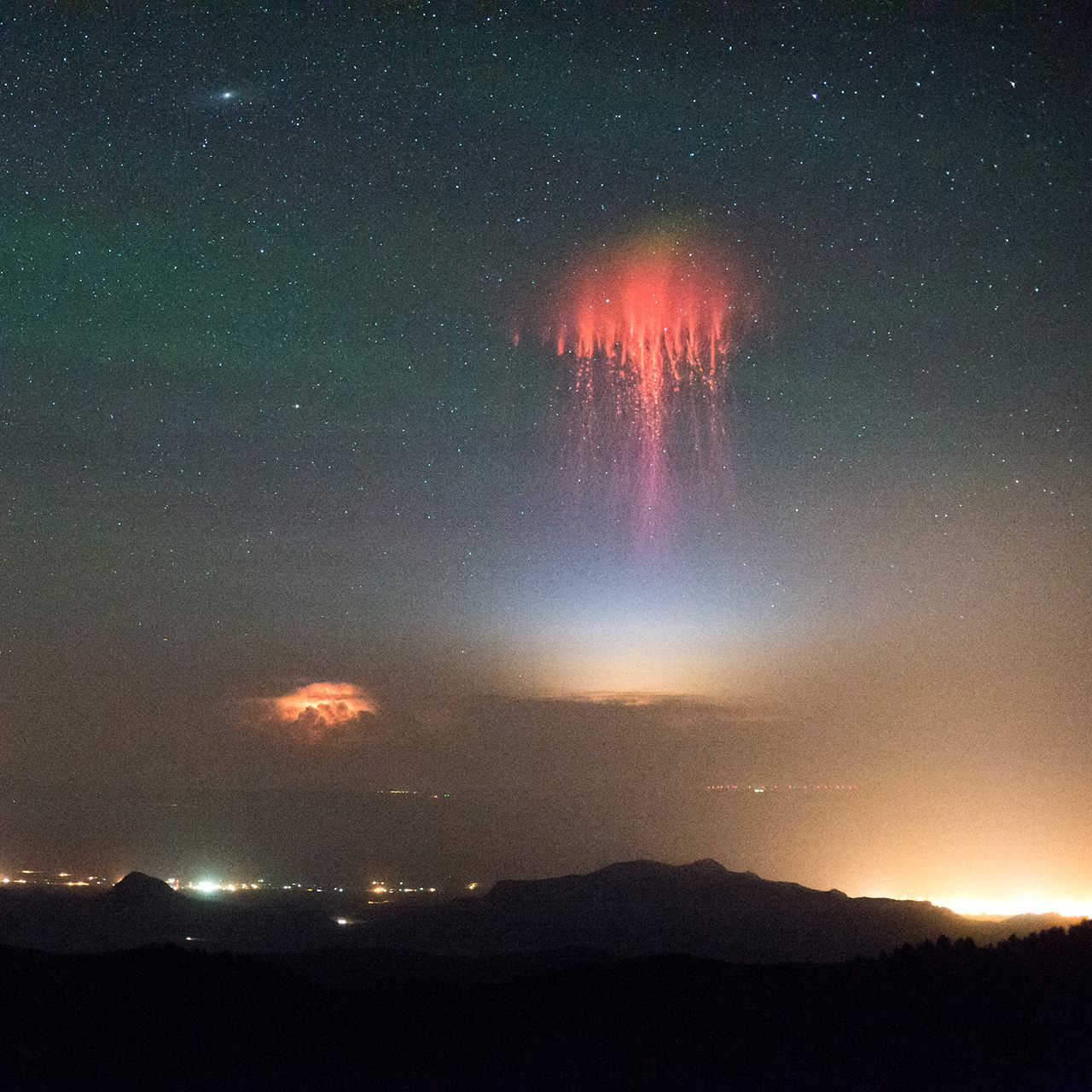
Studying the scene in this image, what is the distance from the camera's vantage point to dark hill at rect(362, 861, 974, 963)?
Result: 58844 millimetres

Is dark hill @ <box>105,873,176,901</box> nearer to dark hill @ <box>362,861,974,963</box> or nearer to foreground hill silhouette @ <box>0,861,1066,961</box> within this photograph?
foreground hill silhouette @ <box>0,861,1066,961</box>

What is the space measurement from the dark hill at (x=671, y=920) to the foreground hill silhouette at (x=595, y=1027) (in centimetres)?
3167

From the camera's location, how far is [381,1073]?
1816 centimetres

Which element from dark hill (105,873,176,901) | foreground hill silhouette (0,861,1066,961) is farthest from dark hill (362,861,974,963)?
dark hill (105,873,176,901)

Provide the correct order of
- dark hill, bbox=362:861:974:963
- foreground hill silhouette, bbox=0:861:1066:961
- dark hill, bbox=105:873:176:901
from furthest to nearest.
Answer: dark hill, bbox=105:873:176:901, foreground hill silhouette, bbox=0:861:1066:961, dark hill, bbox=362:861:974:963

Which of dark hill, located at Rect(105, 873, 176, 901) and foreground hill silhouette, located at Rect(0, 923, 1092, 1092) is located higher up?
dark hill, located at Rect(105, 873, 176, 901)

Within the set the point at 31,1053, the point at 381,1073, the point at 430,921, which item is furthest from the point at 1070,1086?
the point at 430,921

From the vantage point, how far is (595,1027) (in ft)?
65.7

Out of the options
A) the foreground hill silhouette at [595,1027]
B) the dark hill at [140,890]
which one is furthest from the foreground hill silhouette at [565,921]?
the foreground hill silhouette at [595,1027]

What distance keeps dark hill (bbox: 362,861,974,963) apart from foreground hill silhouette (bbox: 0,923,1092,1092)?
31667 mm

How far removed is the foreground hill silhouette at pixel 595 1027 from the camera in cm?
1652

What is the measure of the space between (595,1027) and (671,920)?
168ft

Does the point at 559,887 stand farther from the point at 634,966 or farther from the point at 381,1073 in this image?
the point at 381,1073

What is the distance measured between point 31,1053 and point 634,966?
12.5 metres
